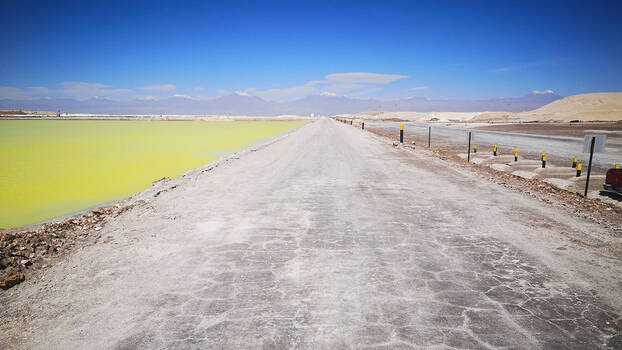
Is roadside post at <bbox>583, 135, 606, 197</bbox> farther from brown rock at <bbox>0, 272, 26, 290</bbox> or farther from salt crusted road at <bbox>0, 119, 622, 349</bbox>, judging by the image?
brown rock at <bbox>0, 272, 26, 290</bbox>

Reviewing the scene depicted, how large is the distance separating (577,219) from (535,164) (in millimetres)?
9165

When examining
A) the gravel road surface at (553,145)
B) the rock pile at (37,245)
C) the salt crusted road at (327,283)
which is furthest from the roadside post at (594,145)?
the rock pile at (37,245)

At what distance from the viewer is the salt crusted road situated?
303 centimetres

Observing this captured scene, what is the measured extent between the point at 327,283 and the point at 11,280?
4.06 meters

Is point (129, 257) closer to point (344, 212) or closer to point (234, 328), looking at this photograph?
point (234, 328)

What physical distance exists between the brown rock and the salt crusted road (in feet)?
0.36

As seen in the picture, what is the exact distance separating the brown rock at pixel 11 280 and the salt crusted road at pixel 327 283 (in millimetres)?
111

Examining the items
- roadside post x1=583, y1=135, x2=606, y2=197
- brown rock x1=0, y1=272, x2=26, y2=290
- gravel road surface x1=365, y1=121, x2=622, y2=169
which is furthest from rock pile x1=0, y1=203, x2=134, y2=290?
gravel road surface x1=365, y1=121, x2=622, y2=169

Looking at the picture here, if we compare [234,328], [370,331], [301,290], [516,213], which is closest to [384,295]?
[370,331]

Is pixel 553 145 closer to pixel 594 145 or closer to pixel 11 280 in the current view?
pixel 594 145

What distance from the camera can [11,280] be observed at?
409cm

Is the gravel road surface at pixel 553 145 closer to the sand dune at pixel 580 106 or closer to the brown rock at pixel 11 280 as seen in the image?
the brown rock at pixel 11 280

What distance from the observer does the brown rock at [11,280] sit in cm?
401

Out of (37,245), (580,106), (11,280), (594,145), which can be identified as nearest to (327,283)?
(11,280)
